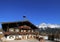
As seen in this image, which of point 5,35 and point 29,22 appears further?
point 29,22

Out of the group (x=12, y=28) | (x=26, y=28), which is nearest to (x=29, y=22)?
(x=26, y=28)

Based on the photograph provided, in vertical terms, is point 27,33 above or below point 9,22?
below

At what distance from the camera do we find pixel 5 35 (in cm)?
3666

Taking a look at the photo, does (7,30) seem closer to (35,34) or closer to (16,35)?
(16,35)

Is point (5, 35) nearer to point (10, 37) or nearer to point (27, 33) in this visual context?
point (10, 37)

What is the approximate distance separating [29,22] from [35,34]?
3398 mm

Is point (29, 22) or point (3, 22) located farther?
point (29, 22)

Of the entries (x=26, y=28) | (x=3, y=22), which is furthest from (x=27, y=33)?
(x=3, y=22)

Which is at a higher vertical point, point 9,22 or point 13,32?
point 9,22

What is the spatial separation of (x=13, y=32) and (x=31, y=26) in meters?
5.72

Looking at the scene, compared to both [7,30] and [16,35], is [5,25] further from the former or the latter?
[16,35]

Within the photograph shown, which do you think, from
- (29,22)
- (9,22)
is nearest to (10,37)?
(9,22)

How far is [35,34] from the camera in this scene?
39.4 meters

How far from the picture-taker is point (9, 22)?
3672 centimetres
